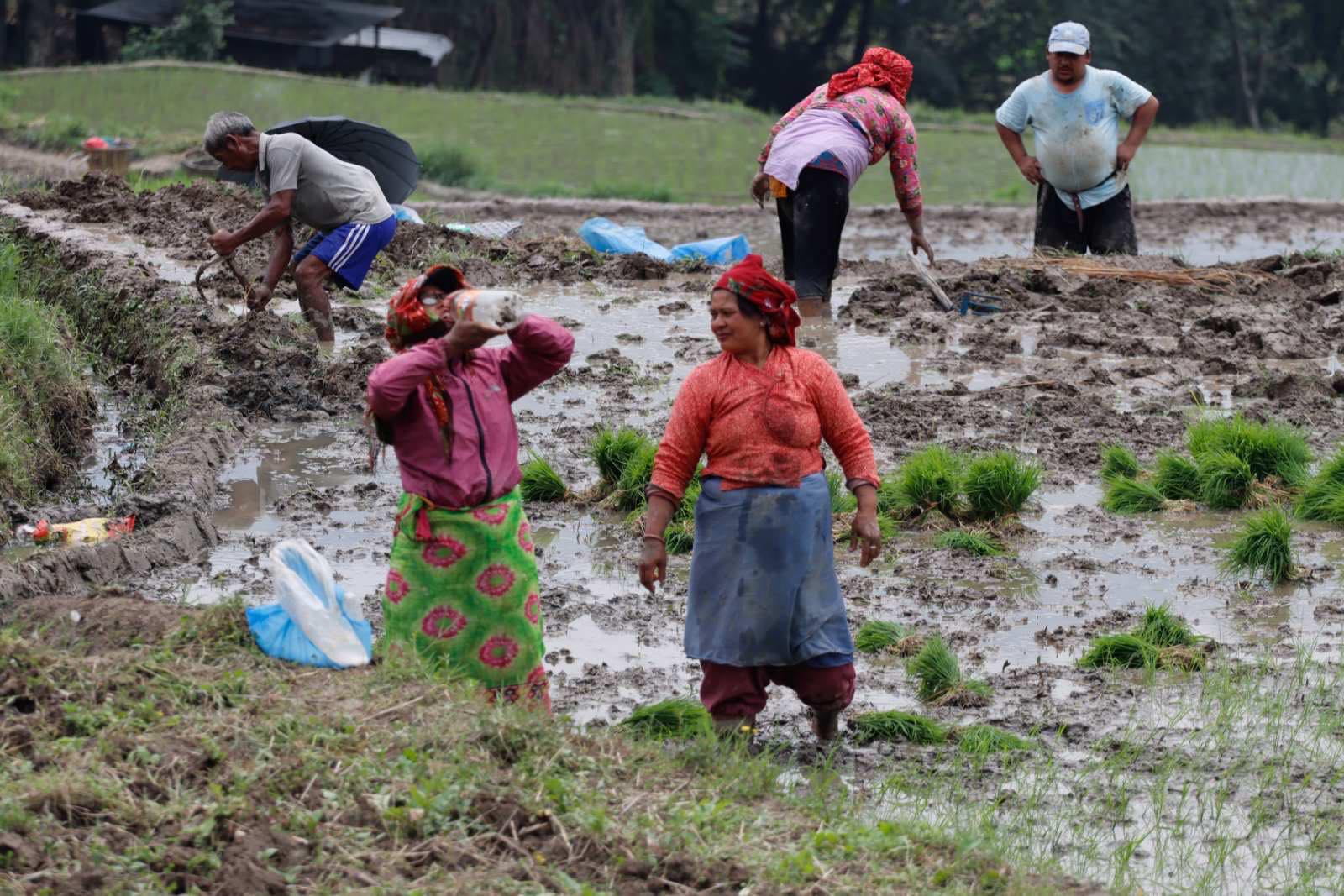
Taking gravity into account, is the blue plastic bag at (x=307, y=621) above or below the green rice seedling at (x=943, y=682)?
above

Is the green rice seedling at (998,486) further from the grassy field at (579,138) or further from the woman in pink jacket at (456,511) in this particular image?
the grassy field at (579,138)

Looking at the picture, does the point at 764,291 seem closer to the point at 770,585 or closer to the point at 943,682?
the point at 770,585

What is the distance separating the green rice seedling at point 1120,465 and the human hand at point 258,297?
4432 mm

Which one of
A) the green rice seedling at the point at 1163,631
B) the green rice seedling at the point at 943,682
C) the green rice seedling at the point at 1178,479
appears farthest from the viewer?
the green rice seedling at the point at 1178,479

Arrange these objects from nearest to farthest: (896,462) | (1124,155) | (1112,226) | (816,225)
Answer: (896,462)
(816,225)
(1124,155)
(1112,226)

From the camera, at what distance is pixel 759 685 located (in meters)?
4.70

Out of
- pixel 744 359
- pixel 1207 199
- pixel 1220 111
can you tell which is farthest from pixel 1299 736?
pixel 1220 111

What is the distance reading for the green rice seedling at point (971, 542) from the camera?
20.9ft

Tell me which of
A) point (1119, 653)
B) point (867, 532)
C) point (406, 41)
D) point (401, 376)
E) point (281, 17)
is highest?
point (281, 17)

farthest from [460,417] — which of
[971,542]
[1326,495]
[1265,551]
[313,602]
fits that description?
[1326,495]

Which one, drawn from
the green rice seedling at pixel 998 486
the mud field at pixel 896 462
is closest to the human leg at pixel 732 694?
the mud field at pixel 896 462

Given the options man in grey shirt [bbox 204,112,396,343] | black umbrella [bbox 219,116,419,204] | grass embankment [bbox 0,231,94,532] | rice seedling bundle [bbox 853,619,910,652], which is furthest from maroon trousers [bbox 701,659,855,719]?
black umbrella [bbox 219,116,419,204]

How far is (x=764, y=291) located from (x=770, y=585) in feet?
2.60

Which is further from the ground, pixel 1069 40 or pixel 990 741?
pixel 1069 40
